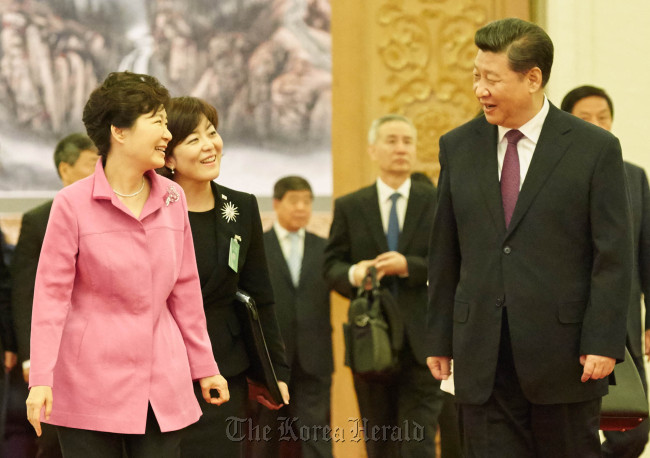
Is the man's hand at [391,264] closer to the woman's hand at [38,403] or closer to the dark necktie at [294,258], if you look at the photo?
the dark necktie at [294,258]

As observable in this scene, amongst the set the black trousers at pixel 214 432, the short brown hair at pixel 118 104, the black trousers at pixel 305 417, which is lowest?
the black trousers at pixel 305 417

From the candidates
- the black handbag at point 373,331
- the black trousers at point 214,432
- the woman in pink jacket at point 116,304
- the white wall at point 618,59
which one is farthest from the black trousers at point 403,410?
the white wall at point 618,59

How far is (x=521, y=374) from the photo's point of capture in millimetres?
3406

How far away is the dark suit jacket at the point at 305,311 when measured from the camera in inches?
251

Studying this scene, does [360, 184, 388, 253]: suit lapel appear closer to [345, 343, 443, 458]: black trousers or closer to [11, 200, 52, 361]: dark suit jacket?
[345, 343, 443, 458]: black trousers

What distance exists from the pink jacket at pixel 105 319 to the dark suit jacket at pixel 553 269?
1078mm

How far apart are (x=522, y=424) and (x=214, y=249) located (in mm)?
1357

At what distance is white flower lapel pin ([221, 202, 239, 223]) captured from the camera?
3975 millimetres

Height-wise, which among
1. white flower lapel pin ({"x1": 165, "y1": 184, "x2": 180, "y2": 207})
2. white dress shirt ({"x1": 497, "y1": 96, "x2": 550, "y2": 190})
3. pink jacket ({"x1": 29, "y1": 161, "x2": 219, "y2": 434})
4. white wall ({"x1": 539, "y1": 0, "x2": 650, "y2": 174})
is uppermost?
white wall ({"x1": 539, "y1": 0, "x2": 650, "y2": 174})

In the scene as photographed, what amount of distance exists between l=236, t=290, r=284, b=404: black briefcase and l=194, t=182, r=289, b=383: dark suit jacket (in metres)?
0.03

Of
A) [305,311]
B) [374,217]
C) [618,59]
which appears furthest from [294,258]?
[618,59]

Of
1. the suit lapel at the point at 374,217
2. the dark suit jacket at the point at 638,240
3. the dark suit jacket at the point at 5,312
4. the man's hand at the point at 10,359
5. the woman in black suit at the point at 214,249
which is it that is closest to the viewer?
the woman in black suit at the point at 214,249

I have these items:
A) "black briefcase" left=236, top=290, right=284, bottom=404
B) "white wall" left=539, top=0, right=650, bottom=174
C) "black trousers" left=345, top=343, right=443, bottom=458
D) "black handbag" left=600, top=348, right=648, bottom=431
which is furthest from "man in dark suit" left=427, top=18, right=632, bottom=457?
"white wall" left=539, top=0, right=650, bottom=174

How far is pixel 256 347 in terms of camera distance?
12.7 feet
